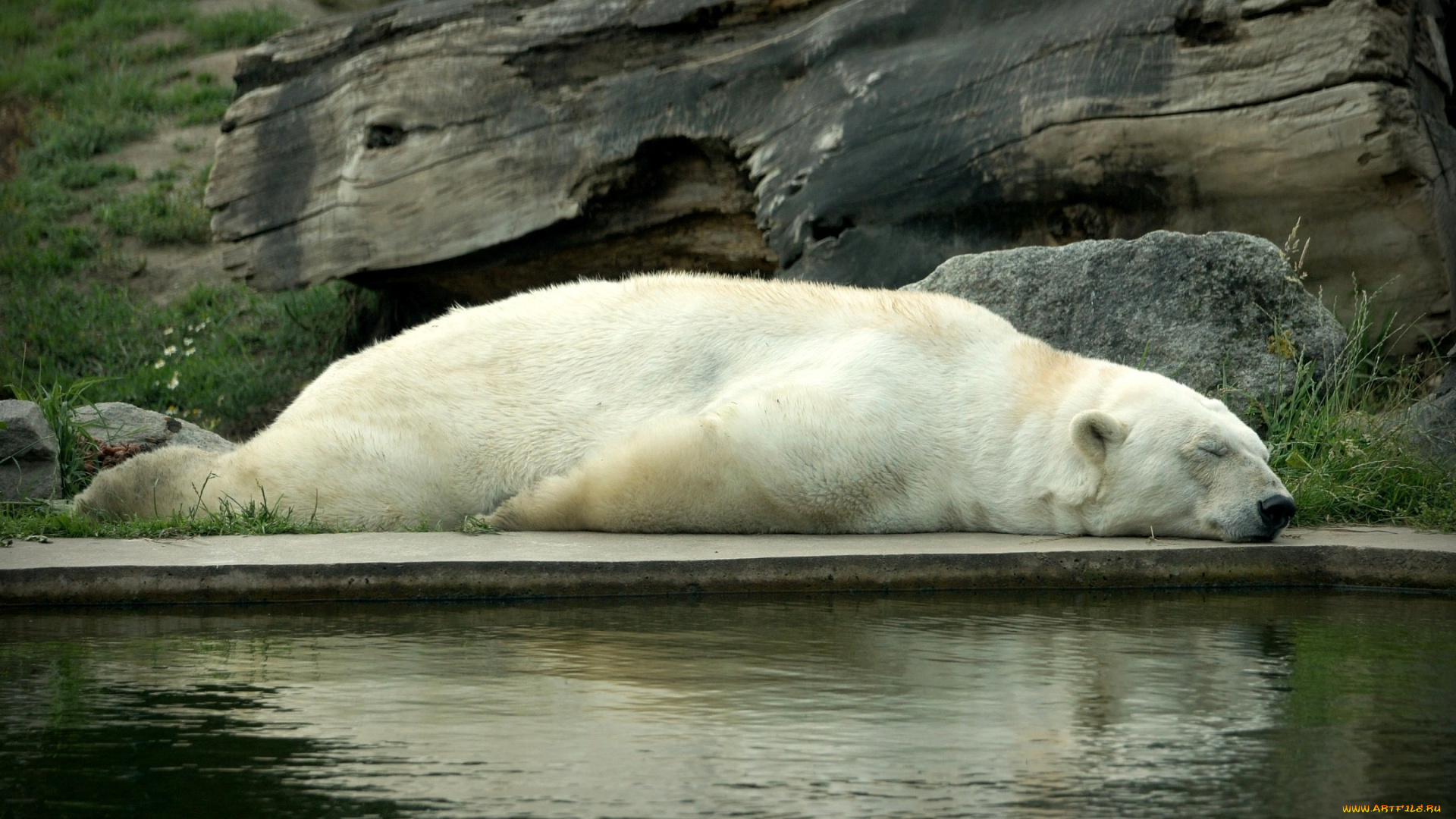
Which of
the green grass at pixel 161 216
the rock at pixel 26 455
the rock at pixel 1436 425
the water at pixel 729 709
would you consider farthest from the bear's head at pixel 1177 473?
the green grass at pixel 161 216

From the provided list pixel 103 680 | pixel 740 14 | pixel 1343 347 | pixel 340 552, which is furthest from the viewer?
pixel 740 14

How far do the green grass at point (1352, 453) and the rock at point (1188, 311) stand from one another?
0.12 metres

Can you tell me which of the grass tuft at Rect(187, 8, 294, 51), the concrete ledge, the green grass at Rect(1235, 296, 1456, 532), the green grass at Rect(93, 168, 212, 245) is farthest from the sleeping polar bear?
the grass tuft at Rect(187, 8, 294, 51)

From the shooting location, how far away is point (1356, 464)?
5387 mm

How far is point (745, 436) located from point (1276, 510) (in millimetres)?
1633

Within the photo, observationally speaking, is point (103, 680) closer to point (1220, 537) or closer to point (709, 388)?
point (709, 388)

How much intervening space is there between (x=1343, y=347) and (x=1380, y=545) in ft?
5.84

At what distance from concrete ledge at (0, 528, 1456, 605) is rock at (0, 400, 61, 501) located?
3.48 feet

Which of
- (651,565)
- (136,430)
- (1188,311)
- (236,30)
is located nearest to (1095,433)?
(651,565)

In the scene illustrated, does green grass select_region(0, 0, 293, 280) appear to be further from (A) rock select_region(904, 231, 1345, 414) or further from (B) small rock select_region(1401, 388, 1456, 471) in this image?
(B) small rock select_region(1401, 388, 1456, 471)

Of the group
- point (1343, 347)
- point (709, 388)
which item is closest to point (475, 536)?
point (709, 388)

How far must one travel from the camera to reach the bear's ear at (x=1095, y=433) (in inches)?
180

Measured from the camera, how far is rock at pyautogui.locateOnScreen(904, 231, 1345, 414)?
A: 5961 mm

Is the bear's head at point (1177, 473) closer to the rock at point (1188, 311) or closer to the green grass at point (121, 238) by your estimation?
the rock at point (1188, 311)
